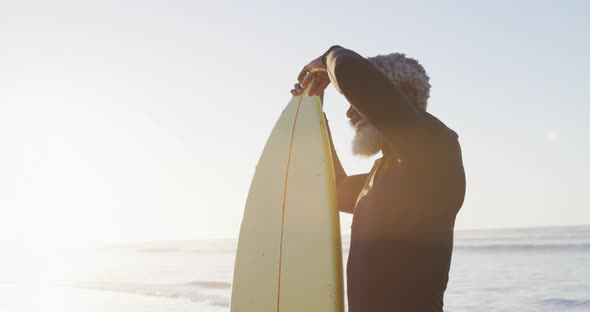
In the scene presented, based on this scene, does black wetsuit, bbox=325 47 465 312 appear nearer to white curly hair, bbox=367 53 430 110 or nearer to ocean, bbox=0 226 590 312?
white curly hair, bbox=367 53 430 110

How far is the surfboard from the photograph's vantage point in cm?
224

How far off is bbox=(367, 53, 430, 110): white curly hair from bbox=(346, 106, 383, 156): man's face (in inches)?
6.1

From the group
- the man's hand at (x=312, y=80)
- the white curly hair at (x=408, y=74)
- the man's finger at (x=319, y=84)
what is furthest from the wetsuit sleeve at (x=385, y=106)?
the man's finger at (x=319, y=84)

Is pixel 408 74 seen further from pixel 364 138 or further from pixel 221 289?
pixel 221 289

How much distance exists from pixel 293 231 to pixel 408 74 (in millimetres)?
886

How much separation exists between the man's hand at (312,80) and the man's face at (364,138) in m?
0.22

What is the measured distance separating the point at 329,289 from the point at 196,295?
294 inches

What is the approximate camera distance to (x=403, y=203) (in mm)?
1684

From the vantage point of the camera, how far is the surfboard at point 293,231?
2238 millimetres

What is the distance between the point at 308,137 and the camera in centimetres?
267

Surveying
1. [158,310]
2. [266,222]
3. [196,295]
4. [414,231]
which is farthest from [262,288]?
[196,295]

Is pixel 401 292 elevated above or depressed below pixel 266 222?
below

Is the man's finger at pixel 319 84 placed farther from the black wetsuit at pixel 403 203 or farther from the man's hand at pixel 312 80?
the black wetsuit at pixel 403 203

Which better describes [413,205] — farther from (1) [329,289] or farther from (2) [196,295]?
(2) [196,295]
